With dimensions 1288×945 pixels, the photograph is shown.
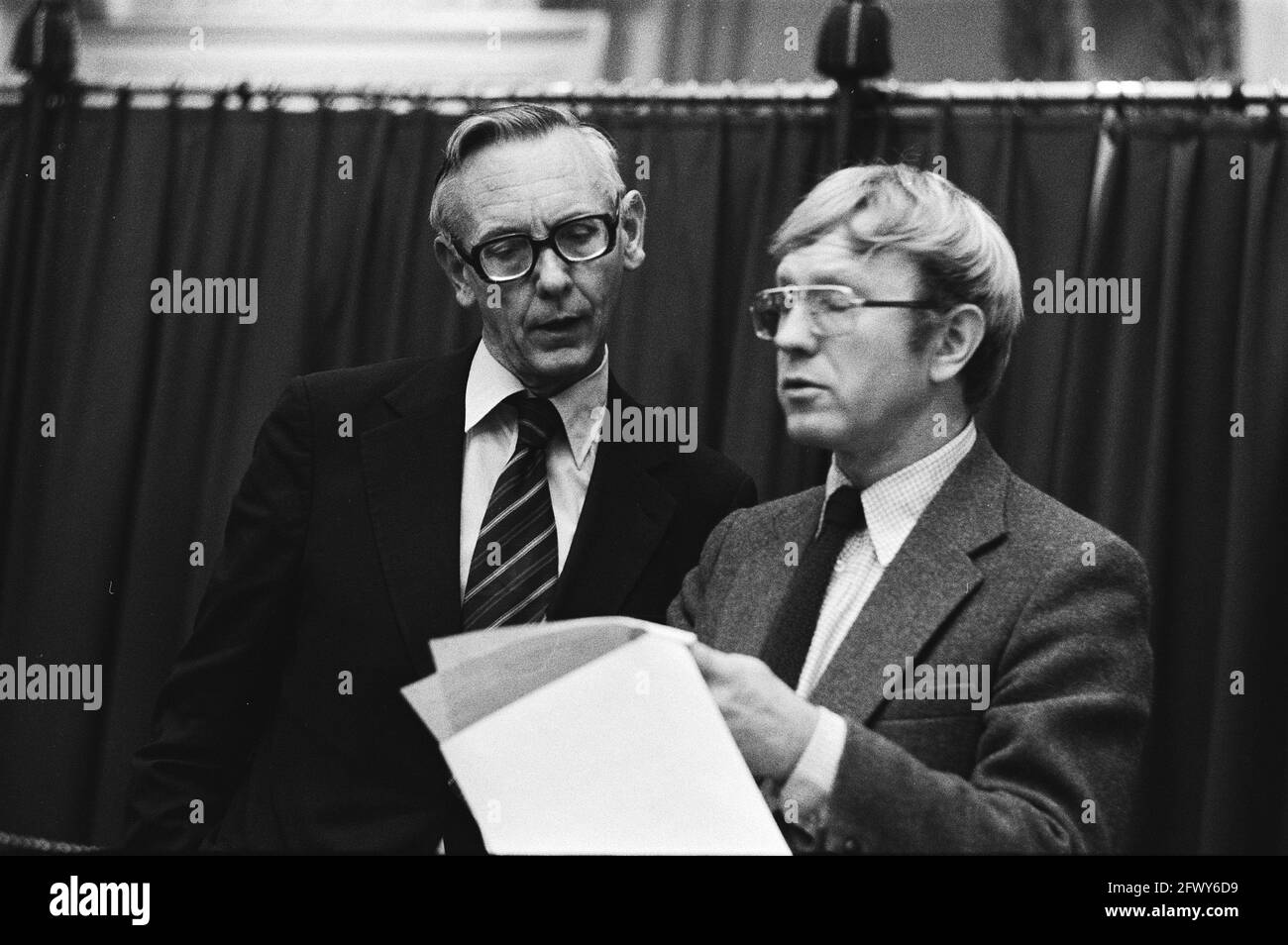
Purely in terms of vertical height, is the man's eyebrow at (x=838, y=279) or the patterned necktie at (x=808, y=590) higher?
the man's eyebrow at (x=838, y=279)

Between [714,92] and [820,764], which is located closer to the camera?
[820,764]

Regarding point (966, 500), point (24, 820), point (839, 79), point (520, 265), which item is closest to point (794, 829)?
point (966, 500)

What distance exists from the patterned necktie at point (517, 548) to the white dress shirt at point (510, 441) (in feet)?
0.05

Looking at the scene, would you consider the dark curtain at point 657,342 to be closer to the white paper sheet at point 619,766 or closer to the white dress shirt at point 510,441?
the white dress shirt at point 510,441

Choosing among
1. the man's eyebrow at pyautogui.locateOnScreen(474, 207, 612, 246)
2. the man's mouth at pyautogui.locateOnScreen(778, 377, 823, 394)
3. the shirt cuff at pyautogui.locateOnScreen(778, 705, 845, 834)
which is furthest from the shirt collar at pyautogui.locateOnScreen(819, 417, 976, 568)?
the man's eyebrow at pyautogui.locateOnScreen(474, 207, 612, 246)

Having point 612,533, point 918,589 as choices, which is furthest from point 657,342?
point 918,589

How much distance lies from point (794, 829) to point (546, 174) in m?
0.87

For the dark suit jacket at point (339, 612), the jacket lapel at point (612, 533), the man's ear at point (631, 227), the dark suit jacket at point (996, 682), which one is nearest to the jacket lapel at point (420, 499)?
the dark suit jacket at point (339, 612)

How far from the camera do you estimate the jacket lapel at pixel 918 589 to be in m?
1.45

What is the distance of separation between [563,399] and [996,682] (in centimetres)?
72

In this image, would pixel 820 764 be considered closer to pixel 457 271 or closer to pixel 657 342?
pixel 457 271

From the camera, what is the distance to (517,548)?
1.78m
